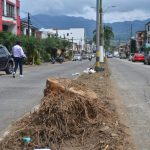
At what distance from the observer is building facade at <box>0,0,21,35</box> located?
55.3 meters

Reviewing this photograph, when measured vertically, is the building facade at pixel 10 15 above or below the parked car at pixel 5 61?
above

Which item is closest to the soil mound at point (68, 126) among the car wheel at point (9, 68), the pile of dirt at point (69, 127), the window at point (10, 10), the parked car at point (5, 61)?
the pile of dirt at point (69, 127)

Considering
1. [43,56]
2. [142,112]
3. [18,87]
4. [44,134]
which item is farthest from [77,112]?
[43,56]

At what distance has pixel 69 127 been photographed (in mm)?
7320

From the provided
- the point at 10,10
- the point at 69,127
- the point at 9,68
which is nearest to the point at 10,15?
the point at 10,10

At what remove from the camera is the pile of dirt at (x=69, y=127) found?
679 centimetres

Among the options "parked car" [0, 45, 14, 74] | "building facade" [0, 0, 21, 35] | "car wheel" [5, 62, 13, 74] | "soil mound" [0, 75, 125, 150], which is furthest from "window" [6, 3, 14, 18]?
"soil mound" [0, 75, 125, 150]

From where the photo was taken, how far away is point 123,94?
1448 centimetres

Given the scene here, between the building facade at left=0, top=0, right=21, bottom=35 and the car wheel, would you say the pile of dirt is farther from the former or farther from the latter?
the building facade at left=0, top=0, right=21, bottom=35

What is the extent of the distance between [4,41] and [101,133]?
1352 inches

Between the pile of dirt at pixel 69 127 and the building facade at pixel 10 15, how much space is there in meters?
47.0

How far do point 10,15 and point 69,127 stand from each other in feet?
174

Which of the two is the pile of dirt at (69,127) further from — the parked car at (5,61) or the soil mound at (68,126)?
the parked car at (5,61)

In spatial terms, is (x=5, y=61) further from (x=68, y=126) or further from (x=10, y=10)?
(x=10, y=10)
